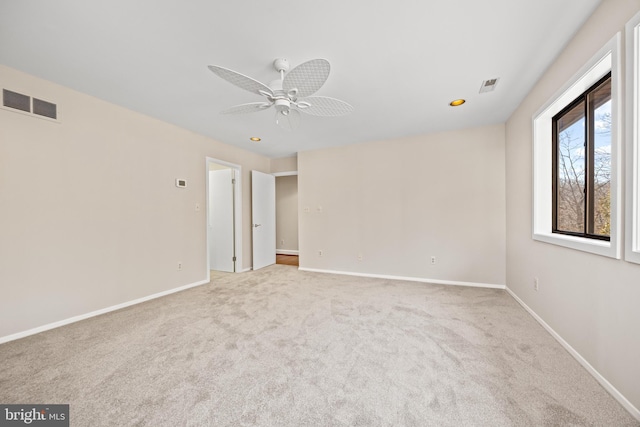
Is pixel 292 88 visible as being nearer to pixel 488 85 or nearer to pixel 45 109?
pixel 488 85

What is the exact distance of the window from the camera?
1.80 m


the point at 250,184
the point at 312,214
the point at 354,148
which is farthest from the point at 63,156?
the point at 354,148

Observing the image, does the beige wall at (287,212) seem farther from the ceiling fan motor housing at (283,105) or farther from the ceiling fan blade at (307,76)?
the ceiling fan blade at (307,76)

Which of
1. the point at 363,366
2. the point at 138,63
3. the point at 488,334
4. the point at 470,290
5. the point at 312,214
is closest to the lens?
the point at 363,366

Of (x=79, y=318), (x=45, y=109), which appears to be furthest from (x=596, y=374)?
(x=45, y=109)

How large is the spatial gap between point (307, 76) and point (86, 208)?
2.84 meters

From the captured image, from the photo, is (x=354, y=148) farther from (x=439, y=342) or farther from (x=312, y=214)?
(x=439, y=342)

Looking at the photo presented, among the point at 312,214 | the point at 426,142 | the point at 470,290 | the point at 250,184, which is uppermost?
the point at 426,142

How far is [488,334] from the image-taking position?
2.21 meters

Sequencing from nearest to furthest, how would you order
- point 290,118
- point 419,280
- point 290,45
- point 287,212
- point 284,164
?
1. point 290,45
2. point 290,118
3. point 419,280
4. point 284,164
5. point 287,212

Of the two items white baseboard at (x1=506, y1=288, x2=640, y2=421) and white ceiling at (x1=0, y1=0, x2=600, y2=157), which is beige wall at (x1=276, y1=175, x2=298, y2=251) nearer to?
white ceiling at (x1=0, y1=0, x2=600, y2=157)

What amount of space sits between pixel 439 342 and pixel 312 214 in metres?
3.24

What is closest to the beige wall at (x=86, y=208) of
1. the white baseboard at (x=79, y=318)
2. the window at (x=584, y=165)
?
the white baseboard at (x=79, y=318)

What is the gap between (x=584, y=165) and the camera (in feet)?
6.69
